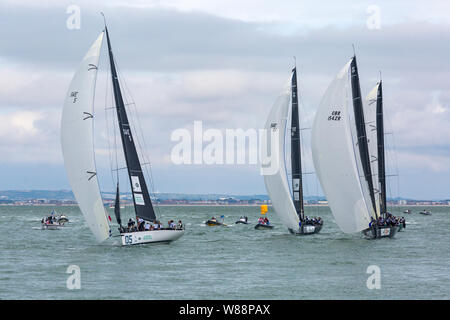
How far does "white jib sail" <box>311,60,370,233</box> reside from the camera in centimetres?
5156

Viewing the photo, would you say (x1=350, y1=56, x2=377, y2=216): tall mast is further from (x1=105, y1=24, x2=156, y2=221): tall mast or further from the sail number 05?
the sail number 05

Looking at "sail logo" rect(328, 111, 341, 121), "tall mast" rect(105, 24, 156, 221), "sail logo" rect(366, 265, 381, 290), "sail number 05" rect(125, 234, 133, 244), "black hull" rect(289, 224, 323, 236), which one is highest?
"sail logo" rect(328, 111, 341, 121)

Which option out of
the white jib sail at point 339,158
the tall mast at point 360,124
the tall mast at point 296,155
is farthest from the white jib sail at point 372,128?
the white jib sail at point 339,158

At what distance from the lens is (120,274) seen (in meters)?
36.7

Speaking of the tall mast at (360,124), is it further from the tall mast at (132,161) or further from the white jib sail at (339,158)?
the tall mast at (132,161)

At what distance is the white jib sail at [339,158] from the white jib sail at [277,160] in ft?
17.2

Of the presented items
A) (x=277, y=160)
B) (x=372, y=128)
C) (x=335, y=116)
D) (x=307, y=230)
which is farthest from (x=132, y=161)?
(x=372, y=128)

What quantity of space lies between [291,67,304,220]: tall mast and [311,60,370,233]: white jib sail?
7.09m

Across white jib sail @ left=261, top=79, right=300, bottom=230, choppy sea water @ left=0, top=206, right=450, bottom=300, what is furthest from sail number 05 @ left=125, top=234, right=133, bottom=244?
white jib sail @ left=261, top=79, right=300, bottom=230

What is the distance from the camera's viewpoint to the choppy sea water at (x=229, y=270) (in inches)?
1246

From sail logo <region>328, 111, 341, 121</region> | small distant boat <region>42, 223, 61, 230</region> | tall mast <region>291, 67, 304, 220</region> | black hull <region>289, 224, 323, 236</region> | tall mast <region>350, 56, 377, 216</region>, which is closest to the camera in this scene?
sail logo <region>328, 111, 341, 121</region>

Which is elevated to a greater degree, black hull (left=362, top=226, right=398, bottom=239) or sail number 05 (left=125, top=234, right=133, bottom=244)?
sail number 05 (left=125, top=234, right=133, bottom=244)
